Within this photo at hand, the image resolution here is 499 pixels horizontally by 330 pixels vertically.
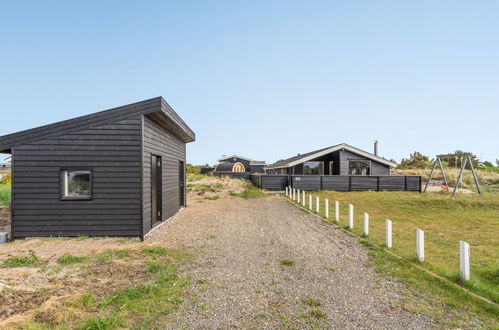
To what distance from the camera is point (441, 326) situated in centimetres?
400

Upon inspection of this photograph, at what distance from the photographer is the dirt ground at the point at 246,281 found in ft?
13.7

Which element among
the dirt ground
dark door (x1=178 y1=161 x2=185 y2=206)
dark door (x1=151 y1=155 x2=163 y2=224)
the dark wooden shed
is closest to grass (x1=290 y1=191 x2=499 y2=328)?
the dirt ground

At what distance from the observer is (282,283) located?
557 centimetres

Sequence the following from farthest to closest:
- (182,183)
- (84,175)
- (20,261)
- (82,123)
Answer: (182,183)
(84,175)
(82,123)
(20,261)

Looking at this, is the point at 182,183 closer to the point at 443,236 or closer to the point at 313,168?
the point at 443,236

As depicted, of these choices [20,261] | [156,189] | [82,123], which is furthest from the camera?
[156,189]

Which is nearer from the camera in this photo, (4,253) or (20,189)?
(4,253)

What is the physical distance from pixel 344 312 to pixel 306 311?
21.0 inches

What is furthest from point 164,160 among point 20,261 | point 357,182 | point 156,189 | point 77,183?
point 357,182

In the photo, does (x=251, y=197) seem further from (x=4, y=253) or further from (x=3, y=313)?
(x=3, y=313)

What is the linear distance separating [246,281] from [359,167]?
2701 centimetres

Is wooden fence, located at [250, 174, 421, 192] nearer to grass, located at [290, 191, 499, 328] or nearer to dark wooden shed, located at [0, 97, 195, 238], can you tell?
grass, located at [290, 191, 499, 328]

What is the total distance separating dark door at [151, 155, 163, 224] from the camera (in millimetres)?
11311

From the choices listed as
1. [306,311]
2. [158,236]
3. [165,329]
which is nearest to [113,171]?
[158,236]
